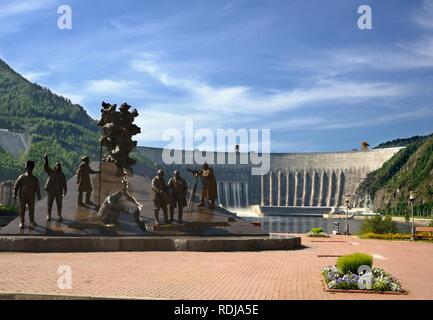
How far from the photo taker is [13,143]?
436ft

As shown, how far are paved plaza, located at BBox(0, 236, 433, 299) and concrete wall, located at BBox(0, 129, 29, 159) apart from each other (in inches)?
4614

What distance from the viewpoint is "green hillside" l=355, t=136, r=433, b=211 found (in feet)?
375

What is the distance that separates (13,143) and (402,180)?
327 ft

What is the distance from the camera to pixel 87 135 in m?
157

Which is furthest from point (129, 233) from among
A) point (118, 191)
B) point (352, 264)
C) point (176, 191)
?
point (352, 264)

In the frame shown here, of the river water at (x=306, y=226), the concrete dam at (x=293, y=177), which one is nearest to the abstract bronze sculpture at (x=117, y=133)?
the river water at (x=306, y=226)

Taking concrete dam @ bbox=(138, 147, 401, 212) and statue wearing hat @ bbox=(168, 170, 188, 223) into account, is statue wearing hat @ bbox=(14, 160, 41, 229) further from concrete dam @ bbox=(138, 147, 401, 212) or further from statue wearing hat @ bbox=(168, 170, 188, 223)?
concrete dam @ bbox=(138, 147, 401, 212)

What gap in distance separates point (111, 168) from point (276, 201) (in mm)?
139248

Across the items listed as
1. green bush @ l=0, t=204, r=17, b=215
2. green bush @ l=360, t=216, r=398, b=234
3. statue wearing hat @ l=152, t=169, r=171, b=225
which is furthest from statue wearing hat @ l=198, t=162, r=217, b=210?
green bush @ l=0, t=204, r=17, b=215

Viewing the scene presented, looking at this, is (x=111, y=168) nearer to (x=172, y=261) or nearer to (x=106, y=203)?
(x=106, y=203)

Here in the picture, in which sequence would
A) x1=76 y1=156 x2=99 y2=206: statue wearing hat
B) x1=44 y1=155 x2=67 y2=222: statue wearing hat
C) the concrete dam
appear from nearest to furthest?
x1=44 y1=155 x2=67 y2=222: statue wearing hat, x1=76 y1=156 x2=99 y2=206: statue wearing hat, the concrete dam

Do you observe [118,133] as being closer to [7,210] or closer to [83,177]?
[83,177]

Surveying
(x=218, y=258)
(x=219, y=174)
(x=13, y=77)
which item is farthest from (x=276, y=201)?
(x=218, y=258)
